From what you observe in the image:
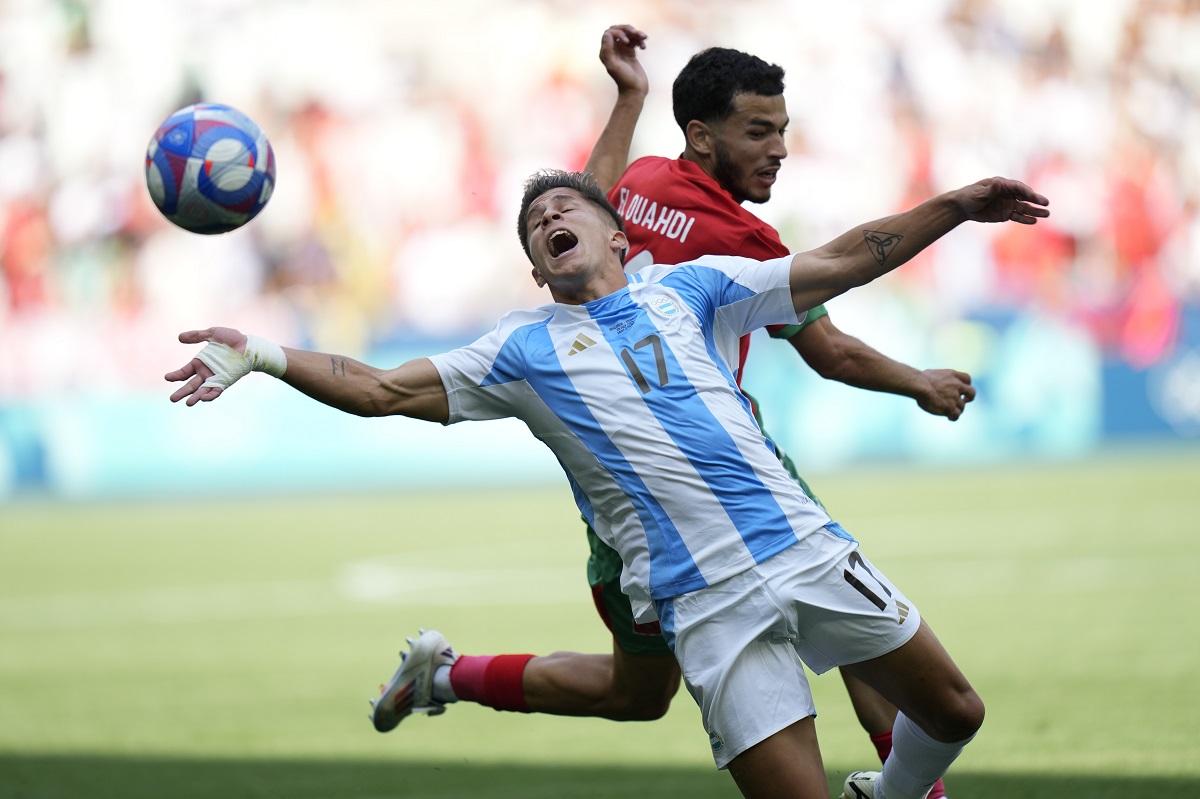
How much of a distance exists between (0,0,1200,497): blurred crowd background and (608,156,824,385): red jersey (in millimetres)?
13025

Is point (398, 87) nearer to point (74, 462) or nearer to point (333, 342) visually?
point (333, 342)

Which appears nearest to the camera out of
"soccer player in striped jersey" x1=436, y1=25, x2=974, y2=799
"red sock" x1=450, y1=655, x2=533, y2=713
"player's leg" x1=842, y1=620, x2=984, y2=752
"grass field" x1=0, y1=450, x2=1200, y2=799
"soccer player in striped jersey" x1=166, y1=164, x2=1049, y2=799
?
"soccer player in striped jersey" x1=166, y1=164, x2=1049, y2=799

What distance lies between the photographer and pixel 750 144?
4.89 meters

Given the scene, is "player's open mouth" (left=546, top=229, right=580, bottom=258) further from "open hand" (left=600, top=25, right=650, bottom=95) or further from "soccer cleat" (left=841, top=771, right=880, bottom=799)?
"soccer cleat" (left=841, top=771, right=880, bottom=799)

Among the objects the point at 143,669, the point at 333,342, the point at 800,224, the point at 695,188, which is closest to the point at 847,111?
the point at 800,224

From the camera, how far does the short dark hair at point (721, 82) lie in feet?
15.9

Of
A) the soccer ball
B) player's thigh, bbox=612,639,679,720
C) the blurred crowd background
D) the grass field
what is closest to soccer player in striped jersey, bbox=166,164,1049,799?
the soccer ball

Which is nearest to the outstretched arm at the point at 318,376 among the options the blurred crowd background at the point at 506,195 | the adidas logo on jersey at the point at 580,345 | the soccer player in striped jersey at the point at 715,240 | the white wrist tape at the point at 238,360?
the white wrist tape at the point at 238,360

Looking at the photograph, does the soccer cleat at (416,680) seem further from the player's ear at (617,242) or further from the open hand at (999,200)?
the open hand at (999,200)

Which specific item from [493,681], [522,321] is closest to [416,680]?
[493,681]

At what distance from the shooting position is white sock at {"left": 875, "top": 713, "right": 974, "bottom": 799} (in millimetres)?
4141

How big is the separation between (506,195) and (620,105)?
14644 mm

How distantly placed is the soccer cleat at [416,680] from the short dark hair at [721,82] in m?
2.19

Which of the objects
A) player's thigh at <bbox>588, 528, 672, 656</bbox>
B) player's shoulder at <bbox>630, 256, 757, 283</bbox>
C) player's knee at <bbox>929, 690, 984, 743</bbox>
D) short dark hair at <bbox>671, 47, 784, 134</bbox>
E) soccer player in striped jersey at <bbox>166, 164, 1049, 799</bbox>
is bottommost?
player's knee at <bbox>929, 690, 984, 743</bbox>
